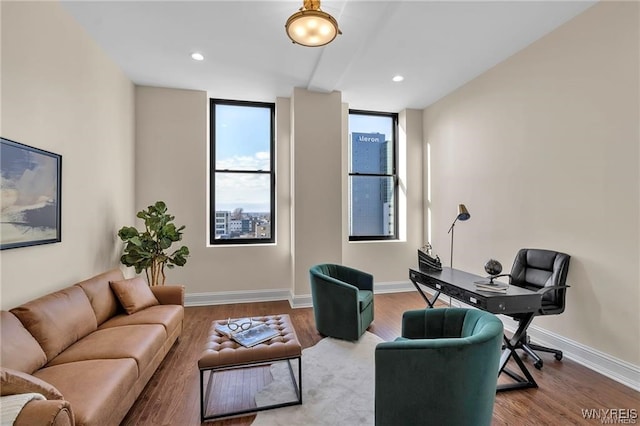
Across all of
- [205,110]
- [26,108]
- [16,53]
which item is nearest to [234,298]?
[205,110]

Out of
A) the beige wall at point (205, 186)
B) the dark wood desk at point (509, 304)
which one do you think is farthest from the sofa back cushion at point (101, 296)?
the dark wood desk at point (509, 304)

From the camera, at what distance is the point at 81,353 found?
6.86 ft

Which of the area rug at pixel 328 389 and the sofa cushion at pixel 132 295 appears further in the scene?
the sofa cushion at pixel 132 295

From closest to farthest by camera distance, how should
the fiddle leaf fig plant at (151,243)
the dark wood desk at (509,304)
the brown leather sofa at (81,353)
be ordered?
the brown leather sofa at (81,353) < the dark wood desk at (509,304) < the fiddle leaf fig plant at (151,243)

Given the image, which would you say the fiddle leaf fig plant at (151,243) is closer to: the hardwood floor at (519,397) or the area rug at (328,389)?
the hardwood floor at (519,397)

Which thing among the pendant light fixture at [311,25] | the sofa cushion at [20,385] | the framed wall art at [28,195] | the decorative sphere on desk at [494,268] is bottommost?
the sofa cushion at [20,385]

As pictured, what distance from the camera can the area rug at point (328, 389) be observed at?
2097 mm

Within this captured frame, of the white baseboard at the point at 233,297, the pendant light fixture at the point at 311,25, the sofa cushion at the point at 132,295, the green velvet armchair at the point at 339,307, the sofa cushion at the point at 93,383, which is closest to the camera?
the sofa cushion at the point at 93,383

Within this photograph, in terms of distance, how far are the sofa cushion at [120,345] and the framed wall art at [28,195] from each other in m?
0.86

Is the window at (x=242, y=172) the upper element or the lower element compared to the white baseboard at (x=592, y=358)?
upper

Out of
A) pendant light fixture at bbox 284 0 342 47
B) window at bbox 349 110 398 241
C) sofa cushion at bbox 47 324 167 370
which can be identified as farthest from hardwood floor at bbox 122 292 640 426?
pendant light fixture at bbox 284 0 342 47

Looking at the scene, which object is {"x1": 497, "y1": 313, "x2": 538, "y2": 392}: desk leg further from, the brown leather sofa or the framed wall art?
the framed wall art

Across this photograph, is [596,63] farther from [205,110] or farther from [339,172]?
[205,110]

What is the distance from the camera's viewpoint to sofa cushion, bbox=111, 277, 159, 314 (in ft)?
9.58
